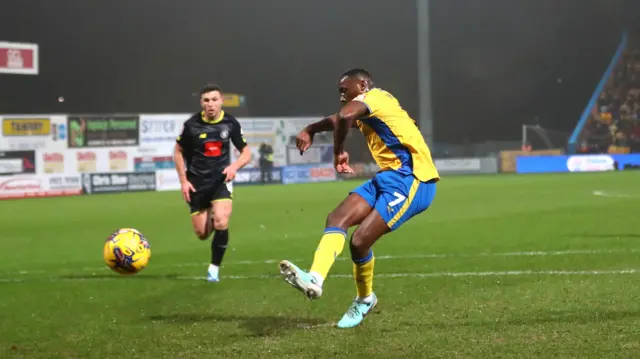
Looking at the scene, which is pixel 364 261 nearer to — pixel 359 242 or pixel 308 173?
pixel 359 242

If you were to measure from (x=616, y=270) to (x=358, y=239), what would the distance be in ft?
13.5

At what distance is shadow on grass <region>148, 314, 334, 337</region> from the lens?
6801 mm

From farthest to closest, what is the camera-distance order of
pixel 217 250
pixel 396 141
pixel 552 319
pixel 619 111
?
pixel 619 111
pixel 217 250
pixel 396 141
pixel 552 319

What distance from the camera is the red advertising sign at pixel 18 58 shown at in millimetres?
37312

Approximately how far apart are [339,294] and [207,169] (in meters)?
2.73

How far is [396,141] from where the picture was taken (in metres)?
6.88

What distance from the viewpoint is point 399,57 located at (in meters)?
54.8

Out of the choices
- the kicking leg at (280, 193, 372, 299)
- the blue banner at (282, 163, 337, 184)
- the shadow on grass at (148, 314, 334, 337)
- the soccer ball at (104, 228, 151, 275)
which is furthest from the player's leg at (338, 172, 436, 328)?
the blue banner at (282, 163, 337, 184)

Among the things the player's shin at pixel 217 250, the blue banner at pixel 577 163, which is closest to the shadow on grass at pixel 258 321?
the player's shin at pixel 217 250

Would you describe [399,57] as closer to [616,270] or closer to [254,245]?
[254,245]

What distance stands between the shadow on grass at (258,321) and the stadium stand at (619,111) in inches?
1689

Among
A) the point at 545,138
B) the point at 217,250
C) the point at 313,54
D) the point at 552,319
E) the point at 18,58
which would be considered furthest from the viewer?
the point at 313,54

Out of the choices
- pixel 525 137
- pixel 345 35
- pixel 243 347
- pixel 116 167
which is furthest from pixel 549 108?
pixel 243 347

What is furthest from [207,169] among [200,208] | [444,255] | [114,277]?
[444,255]
